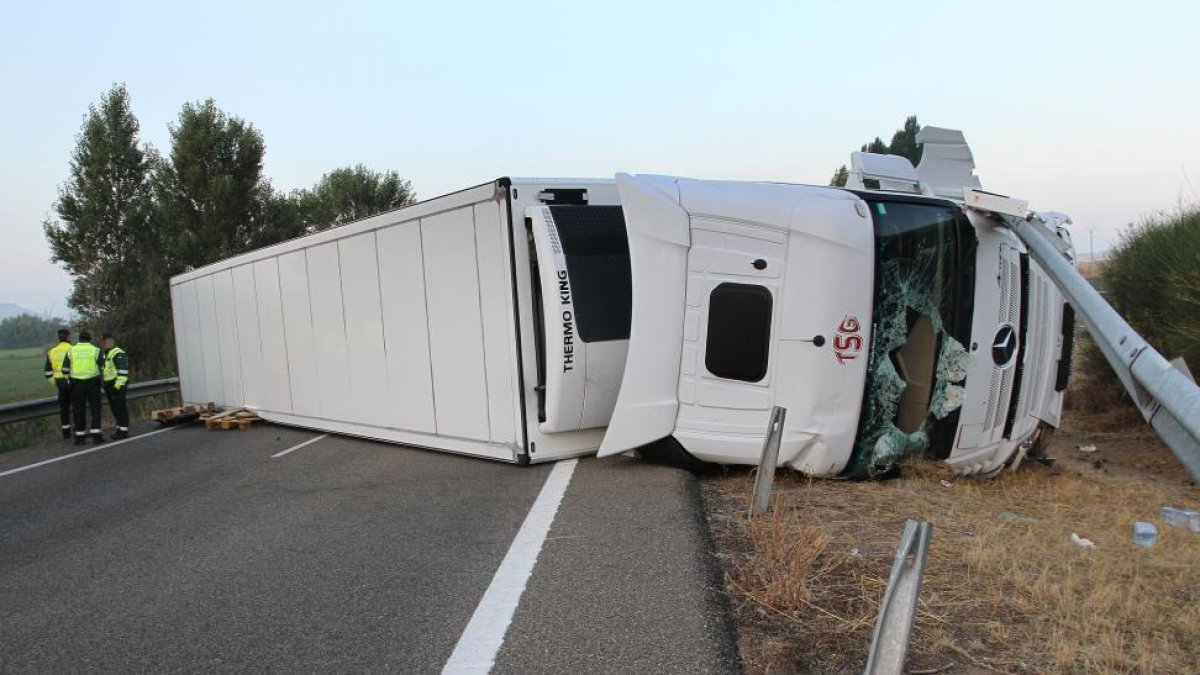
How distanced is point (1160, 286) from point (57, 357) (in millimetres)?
17961

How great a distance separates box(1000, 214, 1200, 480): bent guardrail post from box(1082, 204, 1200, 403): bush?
6058 mm

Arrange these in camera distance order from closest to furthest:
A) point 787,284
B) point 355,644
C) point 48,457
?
point 355,644 < point 787,284 < point 48,457

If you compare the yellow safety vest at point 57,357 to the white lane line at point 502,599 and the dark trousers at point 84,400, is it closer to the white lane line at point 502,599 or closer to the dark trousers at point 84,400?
the dark trousers at point 84,400

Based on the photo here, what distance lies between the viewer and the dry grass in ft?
11.1

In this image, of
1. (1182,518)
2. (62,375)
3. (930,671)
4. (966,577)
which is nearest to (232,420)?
(62,375)

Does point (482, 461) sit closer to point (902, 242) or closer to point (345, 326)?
point (345, 326)

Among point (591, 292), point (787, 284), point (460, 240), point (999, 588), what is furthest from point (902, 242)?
point (460, 240)

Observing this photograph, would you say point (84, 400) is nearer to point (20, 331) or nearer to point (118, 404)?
point (118, 404)

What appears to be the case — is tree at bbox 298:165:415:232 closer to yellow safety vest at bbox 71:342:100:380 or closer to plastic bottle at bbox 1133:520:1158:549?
yellow safety vest at bbox 71:342:100:380

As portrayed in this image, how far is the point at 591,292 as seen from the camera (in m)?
7.71

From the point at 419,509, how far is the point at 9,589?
268 cm

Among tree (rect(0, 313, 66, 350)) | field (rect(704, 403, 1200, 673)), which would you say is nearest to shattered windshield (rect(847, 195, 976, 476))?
field (rect(704, 403, 1200, 673))

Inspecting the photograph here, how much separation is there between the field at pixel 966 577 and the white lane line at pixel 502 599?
3.62 ft

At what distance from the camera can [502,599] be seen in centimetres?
430
